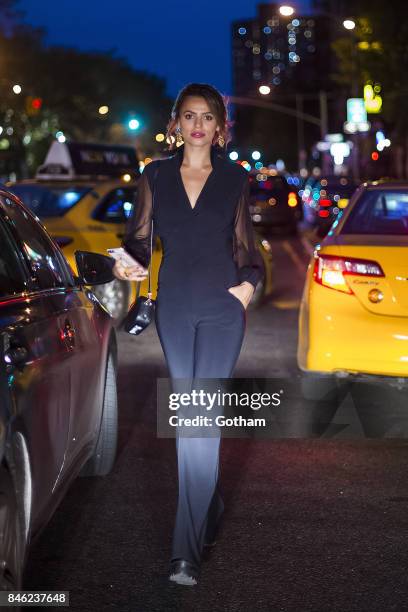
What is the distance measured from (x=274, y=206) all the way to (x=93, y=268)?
2978 cm

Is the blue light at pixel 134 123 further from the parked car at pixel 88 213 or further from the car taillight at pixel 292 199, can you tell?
the parked car at pixel 88 213

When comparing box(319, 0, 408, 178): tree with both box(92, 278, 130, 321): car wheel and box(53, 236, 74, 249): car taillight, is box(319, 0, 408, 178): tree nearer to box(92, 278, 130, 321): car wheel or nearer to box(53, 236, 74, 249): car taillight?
box(92, 278, 130, 321): car wheel

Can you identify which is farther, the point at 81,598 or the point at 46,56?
the point at 46,56

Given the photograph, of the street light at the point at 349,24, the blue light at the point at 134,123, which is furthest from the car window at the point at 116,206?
the blue light at the point at 134,123

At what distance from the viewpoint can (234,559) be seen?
16.7 feet

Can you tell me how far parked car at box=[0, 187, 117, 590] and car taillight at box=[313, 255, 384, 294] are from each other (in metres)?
1.82

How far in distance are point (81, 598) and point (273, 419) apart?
364 cm

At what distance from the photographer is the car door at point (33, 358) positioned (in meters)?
4.02

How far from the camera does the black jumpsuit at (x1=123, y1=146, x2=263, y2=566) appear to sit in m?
4.76

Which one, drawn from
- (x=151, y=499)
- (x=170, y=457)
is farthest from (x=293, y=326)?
(x=151, y=499)

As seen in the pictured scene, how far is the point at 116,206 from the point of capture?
13438 mm

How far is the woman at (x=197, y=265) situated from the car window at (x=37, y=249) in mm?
522

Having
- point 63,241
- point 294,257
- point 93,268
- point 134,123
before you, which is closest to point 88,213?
point 63,241

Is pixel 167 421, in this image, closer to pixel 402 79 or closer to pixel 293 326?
pixel 293 326
